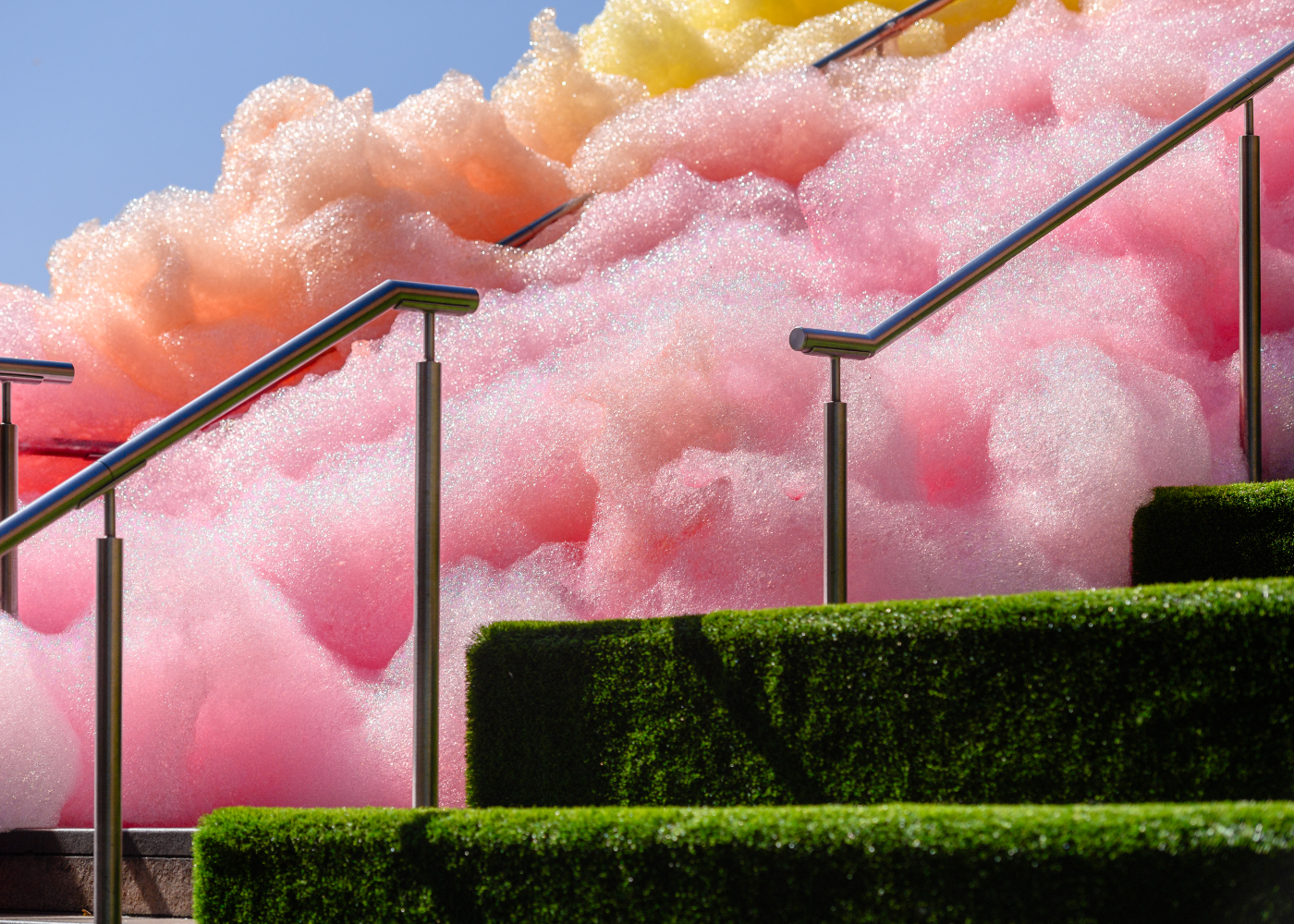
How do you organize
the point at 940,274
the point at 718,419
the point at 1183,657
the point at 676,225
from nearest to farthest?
the point at 1183,657 < the point at 718,419 < the point at 940,274 < the point at 676,225

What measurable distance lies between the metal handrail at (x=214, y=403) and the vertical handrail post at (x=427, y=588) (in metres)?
0.05

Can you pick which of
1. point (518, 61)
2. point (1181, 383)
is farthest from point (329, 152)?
point (1181, 383)

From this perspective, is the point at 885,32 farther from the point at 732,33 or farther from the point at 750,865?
the point at 750,865

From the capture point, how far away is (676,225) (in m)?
3.81

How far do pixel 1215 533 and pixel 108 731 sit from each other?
1.73 metres

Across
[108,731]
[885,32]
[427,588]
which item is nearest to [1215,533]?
[427,588]

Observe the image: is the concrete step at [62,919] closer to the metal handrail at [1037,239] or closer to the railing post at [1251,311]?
the metal handrail at [1037,239]

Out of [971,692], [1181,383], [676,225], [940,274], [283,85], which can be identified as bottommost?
[971,692]

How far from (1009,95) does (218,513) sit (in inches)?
90.7

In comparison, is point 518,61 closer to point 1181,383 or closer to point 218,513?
point 218,513

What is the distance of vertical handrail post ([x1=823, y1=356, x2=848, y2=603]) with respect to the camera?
86.1 inches

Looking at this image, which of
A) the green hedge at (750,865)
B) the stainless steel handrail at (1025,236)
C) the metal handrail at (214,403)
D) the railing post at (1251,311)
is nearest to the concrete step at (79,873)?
the green hedge at (750,865)

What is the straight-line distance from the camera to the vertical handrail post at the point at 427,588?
1.92 meters

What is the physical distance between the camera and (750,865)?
1434 mm
